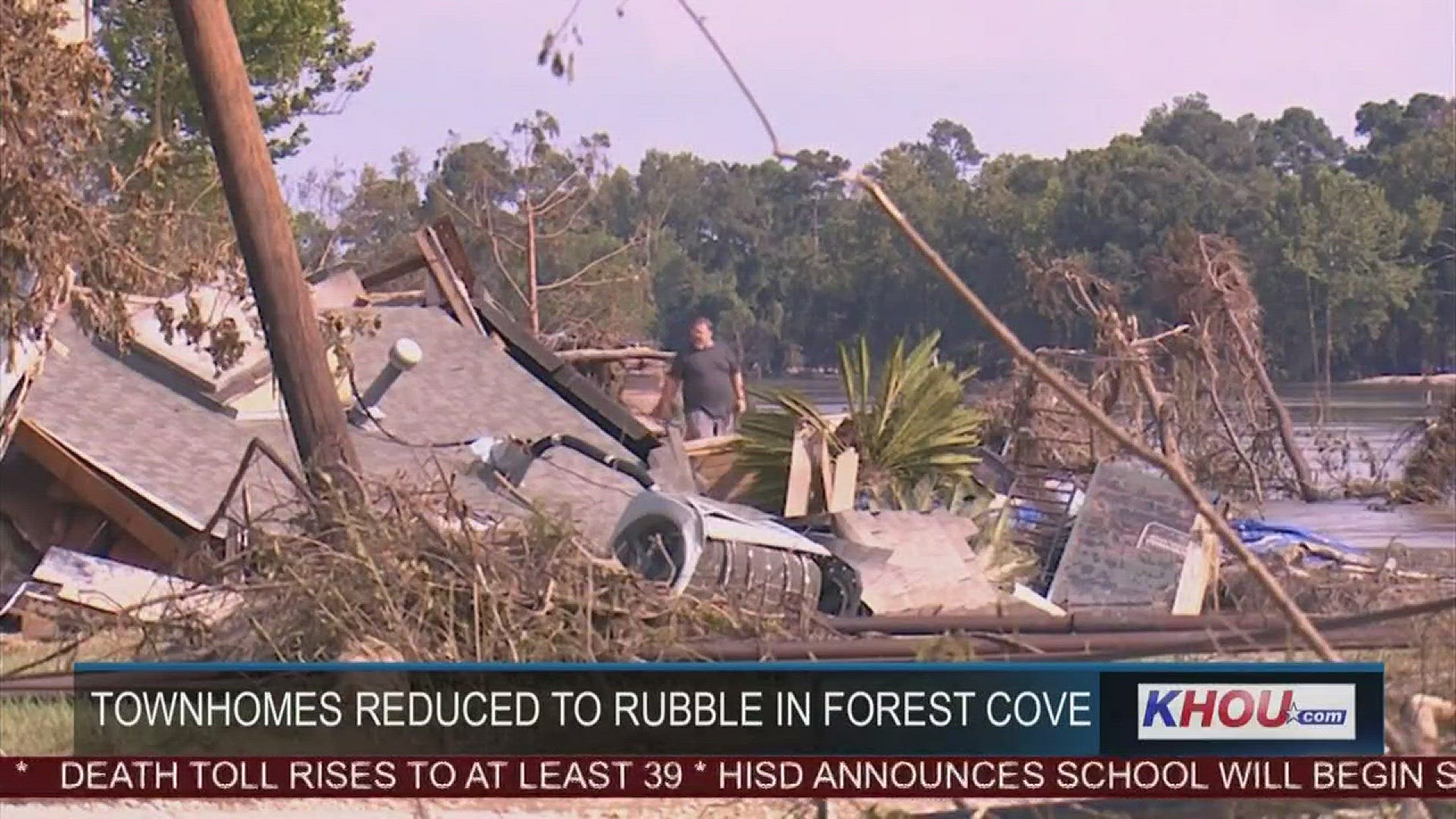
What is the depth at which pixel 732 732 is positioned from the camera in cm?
609

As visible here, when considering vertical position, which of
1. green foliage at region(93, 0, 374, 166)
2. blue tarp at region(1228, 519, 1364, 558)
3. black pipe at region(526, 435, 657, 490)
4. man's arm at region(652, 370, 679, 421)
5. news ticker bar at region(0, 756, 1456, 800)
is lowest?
blue tarp at region(1228, 519, 1364, 558)

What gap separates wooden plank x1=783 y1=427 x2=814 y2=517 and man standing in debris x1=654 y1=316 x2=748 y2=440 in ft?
10.1

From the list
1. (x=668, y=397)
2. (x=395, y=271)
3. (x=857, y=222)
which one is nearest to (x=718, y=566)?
(x=668, y=397)

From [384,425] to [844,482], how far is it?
3.35m

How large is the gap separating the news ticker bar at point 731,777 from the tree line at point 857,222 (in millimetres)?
7049

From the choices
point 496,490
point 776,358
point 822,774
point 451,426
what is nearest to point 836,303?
point 776,358

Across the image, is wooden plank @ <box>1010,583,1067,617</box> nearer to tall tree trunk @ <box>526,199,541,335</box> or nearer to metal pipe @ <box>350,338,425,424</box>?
metal pipe @ <box>350,338,425,424</box>

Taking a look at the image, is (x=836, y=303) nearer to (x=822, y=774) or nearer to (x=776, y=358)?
(x=776, y=358)

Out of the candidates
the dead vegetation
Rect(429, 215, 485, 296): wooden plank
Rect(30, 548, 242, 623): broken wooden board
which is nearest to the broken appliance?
Rect(30, 548, 242, 623): broken wooden board

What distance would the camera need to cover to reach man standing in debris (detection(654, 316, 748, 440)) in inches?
582

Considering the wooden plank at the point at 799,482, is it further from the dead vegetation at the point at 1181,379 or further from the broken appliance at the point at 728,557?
the dead vegetation at the point at 1181,379

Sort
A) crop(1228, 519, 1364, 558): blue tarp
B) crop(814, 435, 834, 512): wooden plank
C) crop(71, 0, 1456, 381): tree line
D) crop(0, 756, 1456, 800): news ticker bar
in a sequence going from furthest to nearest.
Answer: crop(71, 0, 1456, 381): tree line, crop(1228, 519, 1364, 558): blue tarp, crop(814, 435, 834, 512): wooden plank, crop(0, 756, 1456, 800): news ticker bar

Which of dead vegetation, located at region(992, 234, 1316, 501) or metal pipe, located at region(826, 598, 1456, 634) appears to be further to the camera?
dead vegetation, located at region(992, 234, 1316, 501)

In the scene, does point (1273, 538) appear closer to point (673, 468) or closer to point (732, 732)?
point (673, 468)
